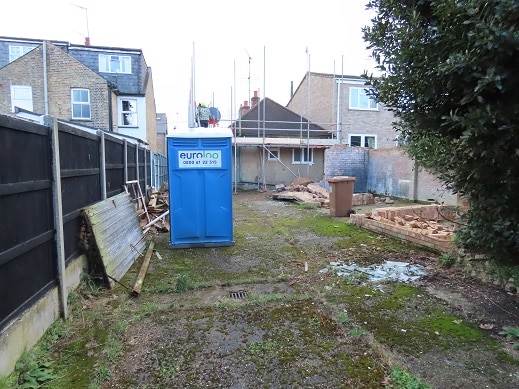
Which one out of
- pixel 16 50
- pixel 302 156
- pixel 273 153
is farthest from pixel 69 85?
pixel 302 156

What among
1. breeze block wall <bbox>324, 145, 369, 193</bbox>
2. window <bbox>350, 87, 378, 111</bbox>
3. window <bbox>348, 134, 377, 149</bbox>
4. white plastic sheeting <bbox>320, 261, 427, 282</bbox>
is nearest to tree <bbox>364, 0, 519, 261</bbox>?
white plastic sheeting <bbox>320, 261, 427, 282</bbox>

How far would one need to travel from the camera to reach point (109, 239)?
4609 millimetres

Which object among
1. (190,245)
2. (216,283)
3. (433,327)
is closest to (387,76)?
(433,327)

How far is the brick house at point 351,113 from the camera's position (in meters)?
21.7

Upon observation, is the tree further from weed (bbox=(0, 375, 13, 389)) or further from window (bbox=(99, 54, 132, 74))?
window (bbox=(99, 54, 132, 74))

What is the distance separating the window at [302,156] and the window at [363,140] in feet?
9.52

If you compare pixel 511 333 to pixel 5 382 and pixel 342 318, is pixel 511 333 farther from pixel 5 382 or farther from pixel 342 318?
pixel 5 382

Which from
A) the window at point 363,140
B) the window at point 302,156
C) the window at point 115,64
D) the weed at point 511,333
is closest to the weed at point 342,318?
the weed at point 511,333

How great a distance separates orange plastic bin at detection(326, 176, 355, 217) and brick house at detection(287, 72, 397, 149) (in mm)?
12116

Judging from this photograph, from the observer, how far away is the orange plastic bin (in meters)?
9.66

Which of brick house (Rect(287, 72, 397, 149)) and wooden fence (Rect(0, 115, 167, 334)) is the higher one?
brick house (Rect(287, 72, 397, 149))

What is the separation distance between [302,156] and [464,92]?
1853 cm

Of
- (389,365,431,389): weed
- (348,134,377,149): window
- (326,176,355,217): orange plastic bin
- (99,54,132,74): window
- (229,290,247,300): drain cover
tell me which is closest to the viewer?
(389,365,431,389): weed

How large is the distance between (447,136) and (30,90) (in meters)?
22.4
